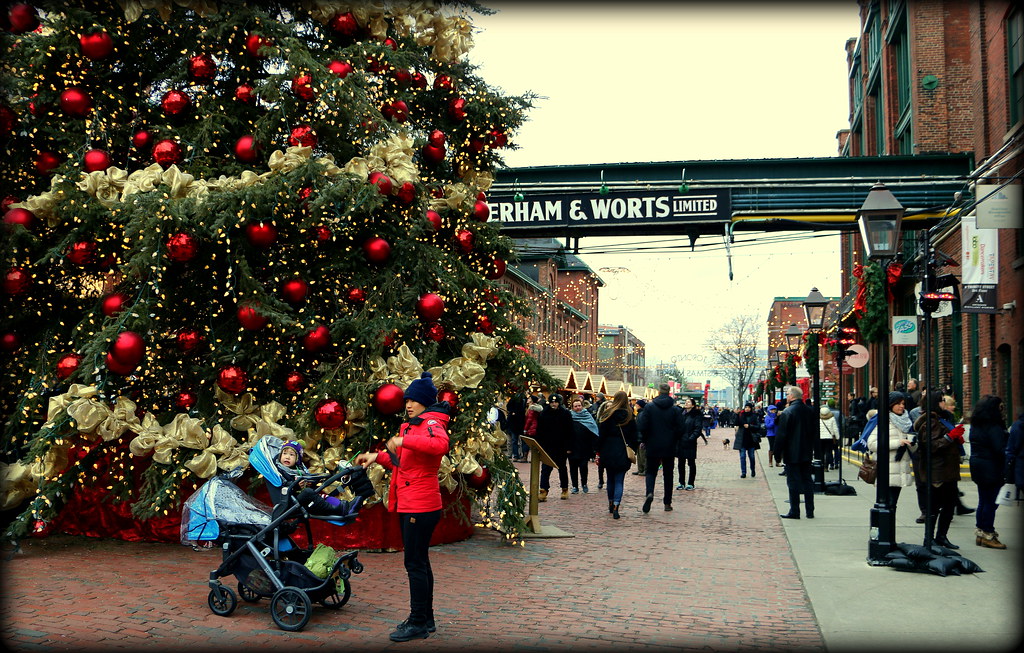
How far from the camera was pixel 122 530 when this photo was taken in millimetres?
9430

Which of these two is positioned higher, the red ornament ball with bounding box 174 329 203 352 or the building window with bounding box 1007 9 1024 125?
the building window with bounding box 1007 9 1024 125

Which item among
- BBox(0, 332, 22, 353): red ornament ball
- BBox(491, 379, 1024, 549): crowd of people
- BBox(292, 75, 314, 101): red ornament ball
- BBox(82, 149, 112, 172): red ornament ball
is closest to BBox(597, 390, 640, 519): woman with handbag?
A: BBox(491, 379, 1024, 549): crowd of people

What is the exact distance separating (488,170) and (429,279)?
7.98 feet

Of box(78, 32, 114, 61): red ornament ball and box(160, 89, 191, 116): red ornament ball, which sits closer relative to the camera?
box(78, 32, 114, 61): red ornament ball

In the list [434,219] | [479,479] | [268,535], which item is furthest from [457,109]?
[268,535]

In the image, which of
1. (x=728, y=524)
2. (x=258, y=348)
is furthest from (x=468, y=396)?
(x=728, y=524)

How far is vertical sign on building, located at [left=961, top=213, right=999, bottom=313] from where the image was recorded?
686 inches

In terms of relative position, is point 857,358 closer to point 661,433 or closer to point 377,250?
point 661,433

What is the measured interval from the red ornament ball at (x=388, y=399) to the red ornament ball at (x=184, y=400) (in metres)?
1.90

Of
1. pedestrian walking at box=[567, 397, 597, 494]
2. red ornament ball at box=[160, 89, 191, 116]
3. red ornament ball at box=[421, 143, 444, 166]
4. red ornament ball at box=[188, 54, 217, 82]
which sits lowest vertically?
pedestrian walking at box=[567, 397, 597, 494]

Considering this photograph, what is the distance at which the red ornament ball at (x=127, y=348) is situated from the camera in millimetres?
8031

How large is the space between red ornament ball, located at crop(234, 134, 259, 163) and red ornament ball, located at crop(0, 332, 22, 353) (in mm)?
2895

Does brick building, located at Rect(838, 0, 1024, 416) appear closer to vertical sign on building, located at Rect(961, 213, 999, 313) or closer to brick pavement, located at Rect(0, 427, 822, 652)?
vertical sign on building, located at Rect(961, 213, 999, 313)

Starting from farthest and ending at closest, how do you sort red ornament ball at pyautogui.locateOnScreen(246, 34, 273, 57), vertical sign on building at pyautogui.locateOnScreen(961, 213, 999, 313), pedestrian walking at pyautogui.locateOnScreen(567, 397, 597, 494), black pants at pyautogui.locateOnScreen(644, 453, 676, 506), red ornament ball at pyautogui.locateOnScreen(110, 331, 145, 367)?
1. vertical sign on building at pyautogui.locateOnScreen(961, 213, 999, 313)
2. pedestrian walking at pyautogui.locateOnScreen(567, 397, 597, 494)
3. black pants at pyautogui.locateOnScreen(644, 453, 676, 506)
4. red ornament ball at pyautogui.locateOnScreen(246, 34, 273, 57)
5. red ornament ball at pyautogui.locateOnScreen(110, 331, 145, 367)
